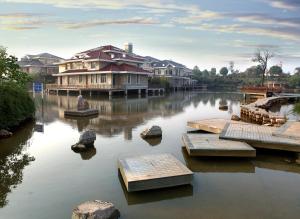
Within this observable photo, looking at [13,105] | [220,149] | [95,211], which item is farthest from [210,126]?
[13,105]

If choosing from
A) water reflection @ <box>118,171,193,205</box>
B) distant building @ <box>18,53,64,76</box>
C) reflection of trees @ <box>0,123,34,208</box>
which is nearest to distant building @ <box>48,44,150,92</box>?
distant building @ <box>18,53,64,76</box>

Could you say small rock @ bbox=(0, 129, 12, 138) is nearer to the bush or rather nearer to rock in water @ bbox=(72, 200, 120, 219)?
the bush

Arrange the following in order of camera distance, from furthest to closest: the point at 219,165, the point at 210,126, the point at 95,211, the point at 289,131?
the point at 210,126 → the point at 289,131 → the point at 219,165 → the point at 95,211

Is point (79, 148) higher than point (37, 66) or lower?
lower

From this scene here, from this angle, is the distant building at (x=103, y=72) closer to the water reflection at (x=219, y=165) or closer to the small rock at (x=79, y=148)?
the small rock at (x=79, y=148)

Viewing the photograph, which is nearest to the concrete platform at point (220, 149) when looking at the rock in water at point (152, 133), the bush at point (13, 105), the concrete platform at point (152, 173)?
the concrete platform at point (152, 173)

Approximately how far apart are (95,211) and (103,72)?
44.7m

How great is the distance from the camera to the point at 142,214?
755 centimetres

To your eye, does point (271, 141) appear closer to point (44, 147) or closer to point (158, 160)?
point (158, 160)

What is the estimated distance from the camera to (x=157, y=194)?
8.62 metres

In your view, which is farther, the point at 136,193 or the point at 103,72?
the point at 103,72

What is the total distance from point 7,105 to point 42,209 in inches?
439

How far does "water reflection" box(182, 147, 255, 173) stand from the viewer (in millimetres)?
11070

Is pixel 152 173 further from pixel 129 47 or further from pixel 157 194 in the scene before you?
pixel 129 47
